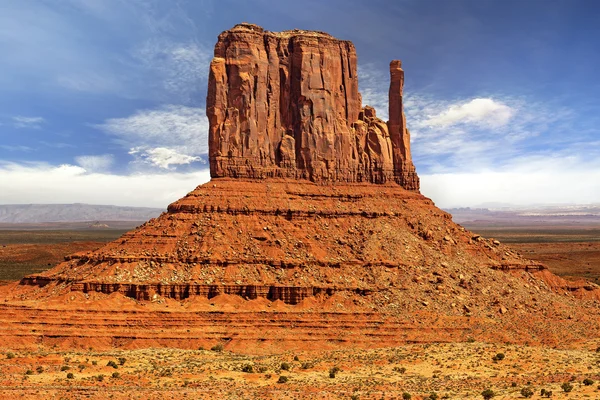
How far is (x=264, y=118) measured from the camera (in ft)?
245

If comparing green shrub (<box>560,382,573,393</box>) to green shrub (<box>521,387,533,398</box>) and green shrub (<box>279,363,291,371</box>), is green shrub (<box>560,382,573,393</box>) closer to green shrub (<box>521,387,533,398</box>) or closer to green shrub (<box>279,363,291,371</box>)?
green shrub (<box>521,387,533,398</box>)

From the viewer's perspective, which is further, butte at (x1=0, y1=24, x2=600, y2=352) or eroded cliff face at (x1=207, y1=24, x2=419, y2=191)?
eroded cliff face at (x1=207, y1=24, x2=419, y2=191)

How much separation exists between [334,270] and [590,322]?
2624cm

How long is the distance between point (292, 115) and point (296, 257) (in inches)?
822

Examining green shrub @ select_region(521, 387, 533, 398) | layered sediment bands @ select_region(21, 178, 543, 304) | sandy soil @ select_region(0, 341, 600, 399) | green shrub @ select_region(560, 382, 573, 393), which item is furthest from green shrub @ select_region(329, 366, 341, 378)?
layered sediment bands @ select_region(21, 178, 543, 304)

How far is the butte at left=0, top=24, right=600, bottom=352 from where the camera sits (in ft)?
182

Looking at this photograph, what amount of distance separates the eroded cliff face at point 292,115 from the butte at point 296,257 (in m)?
0.17

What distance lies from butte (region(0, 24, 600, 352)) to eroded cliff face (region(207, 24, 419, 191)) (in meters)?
0.17

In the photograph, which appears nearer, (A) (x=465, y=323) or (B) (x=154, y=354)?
(B) (x=154, y=354)

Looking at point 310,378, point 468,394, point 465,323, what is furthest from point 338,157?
point 468,394

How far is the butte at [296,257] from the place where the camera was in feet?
182

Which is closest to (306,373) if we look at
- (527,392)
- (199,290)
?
(527,392)

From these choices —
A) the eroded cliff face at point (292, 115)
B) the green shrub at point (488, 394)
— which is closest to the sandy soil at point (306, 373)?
the green shrub at point (488, 394)

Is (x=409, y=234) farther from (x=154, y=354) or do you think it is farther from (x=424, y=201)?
(x=154, y=354)
